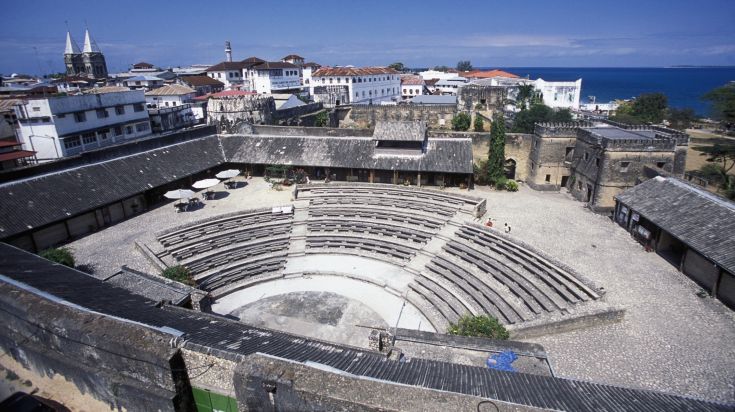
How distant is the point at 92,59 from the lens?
89.8 m

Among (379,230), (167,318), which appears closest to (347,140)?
(379,230)

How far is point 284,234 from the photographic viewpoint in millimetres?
24875

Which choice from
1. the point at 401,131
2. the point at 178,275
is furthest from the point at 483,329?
the point at 401,131

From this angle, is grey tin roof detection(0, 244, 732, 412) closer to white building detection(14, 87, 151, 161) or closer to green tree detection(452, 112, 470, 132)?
white building detection(14, 87, 151, 161)

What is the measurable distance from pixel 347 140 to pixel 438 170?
8718 millimetres

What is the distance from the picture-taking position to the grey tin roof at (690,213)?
16.3m

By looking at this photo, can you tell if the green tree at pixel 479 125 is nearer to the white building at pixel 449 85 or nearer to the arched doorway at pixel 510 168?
the arched doorway at pixel 510 168

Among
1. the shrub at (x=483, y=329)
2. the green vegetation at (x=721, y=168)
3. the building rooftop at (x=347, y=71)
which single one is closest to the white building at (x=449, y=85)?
the building rooftop at (x=347, y=71)

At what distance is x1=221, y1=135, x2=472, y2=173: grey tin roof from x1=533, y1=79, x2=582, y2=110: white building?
2319 inches

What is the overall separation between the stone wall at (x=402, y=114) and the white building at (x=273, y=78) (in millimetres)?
25000

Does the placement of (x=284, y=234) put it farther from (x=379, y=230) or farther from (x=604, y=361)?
(x=604, y=361)

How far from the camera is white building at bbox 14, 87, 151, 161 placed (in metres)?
32.9

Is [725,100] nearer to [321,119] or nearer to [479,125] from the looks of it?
A: [479,125]

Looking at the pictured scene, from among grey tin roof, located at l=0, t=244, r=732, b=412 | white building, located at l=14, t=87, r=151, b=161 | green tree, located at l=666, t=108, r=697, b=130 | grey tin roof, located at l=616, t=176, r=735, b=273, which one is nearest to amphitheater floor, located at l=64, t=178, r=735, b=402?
grey tin roof, located at l=616, t=176, r=735, b=273
